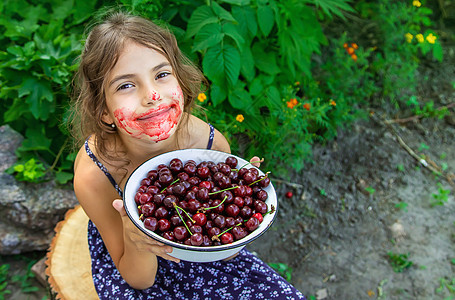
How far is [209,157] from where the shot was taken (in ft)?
5.33

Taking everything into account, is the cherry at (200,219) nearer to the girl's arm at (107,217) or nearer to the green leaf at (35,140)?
the girl's arm at (107,217)

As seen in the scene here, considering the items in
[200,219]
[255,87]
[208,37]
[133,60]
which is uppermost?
[133,60]

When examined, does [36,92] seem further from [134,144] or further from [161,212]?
[161,212]

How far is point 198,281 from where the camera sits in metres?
1.79

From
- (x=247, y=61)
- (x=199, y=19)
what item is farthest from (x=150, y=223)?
(x=247, y=61)

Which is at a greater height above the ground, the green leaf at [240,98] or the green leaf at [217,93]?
the green leaf at [217,93]

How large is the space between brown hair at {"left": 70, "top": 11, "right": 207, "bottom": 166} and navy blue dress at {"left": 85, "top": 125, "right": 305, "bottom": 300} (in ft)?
0.54

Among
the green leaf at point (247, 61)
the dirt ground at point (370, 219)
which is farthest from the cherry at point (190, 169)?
the dirt ground at point (370, 219)

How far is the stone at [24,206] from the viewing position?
260cm

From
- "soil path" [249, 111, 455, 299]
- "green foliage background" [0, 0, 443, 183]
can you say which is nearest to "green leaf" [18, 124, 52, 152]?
"green foliage background" [0, 0, 443, 183]

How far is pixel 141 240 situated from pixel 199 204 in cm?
26

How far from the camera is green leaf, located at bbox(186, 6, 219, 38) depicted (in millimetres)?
2172

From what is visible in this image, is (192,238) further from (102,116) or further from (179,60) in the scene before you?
(179,60)

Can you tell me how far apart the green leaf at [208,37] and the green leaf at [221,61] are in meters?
0.07
